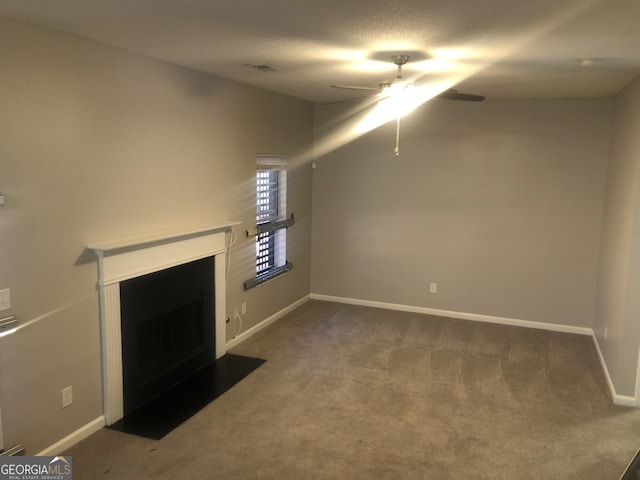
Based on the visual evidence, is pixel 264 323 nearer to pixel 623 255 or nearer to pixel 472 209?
pixel 472 209

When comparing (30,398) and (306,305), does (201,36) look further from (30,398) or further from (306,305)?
(306,305)

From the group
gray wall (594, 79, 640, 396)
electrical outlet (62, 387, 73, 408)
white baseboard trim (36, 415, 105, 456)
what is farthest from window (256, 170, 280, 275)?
gray wall (594, 79, 640, 396)

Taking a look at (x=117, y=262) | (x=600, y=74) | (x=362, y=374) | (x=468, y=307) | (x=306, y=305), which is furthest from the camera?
(x=306, y=305)

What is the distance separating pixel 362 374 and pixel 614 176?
114 inches

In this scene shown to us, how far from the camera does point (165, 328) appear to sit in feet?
12.3

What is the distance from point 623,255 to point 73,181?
3874 millimetres

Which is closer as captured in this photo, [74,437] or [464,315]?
[74,437]

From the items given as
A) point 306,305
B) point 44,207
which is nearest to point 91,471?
point 44,207

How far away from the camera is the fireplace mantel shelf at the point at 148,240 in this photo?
3045 millimetres

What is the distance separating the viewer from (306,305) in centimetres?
609

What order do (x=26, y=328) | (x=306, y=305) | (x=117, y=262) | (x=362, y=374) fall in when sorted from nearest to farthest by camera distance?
(x=26, y=328)
(x=117, y=262)
(x=362, y=374)
(x=306, y=305)

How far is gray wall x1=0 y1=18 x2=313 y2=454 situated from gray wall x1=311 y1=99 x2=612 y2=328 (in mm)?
2271

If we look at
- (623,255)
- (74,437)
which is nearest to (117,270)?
(74,437)

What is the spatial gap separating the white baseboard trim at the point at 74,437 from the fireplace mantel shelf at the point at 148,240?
110cm
